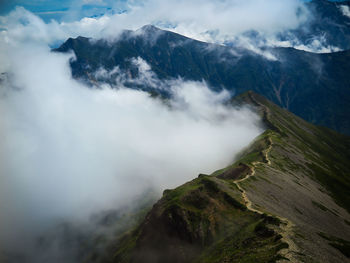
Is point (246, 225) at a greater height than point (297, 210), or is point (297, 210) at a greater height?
point (246, 225)

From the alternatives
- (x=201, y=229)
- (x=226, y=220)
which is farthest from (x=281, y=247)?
(x=201, y=229)

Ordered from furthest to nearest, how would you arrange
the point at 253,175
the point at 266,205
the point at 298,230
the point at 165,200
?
the point at 253,175
the point at 165,200
the point at 266,205
the point at 298,230

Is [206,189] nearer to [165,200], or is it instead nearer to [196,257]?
[165,200]

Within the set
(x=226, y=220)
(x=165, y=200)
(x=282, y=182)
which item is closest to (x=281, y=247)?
(x=226, y=220)

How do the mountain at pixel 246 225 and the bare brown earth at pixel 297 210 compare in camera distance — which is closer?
the bare brown earth at pixel 297 210

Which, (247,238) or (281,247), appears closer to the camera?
(281,247)

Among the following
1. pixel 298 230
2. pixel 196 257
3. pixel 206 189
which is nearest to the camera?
pixel 298 230

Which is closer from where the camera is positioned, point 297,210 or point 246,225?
point 246,225

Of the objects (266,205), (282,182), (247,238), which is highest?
(247,238)

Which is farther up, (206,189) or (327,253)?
(206,189)

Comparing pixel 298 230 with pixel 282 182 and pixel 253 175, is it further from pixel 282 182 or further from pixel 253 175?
pixel 282 182

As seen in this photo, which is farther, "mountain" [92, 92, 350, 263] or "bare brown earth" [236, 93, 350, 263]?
"mountain" [92, 92, 350, 263]
